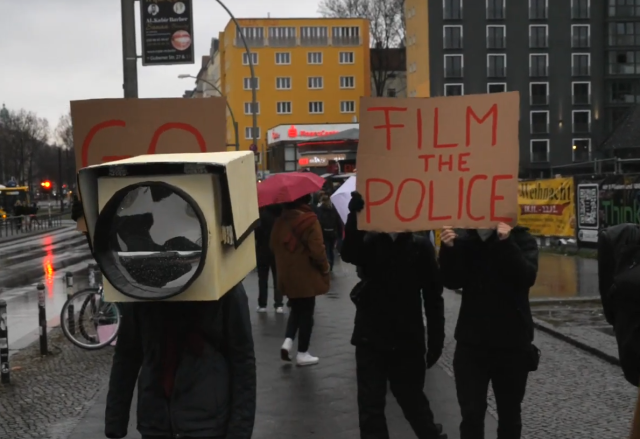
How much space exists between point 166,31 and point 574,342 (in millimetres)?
6353

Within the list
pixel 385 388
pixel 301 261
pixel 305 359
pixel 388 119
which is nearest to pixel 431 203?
pixel 388 119

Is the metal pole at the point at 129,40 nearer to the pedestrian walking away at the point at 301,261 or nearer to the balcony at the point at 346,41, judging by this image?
the pedestrian walking away at the point at 301,261

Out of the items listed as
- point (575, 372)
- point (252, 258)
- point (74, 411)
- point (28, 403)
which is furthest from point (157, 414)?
point (575, 372)

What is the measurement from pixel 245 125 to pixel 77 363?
8585 cm

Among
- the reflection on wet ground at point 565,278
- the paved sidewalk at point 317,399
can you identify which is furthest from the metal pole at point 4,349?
the reflection on wet ground at point 565,278

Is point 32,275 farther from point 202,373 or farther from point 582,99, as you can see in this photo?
point 582,99

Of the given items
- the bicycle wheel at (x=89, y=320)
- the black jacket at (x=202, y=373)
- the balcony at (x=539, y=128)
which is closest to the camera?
the black jacket at (x=202, y=373)

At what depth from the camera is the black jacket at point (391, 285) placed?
5.16m

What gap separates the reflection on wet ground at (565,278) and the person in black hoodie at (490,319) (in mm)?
9190

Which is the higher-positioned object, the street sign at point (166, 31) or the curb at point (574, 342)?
the street sign at point (166, 31)

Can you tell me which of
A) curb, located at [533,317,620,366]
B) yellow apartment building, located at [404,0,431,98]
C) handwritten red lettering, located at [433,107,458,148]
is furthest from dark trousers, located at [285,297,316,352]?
yellow apartment building, located at [404,0,431,98]

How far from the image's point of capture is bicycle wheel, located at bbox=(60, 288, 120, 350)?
32.9ft

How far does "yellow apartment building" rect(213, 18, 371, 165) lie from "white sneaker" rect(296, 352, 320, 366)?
280ft

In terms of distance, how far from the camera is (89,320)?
10.1 metres
